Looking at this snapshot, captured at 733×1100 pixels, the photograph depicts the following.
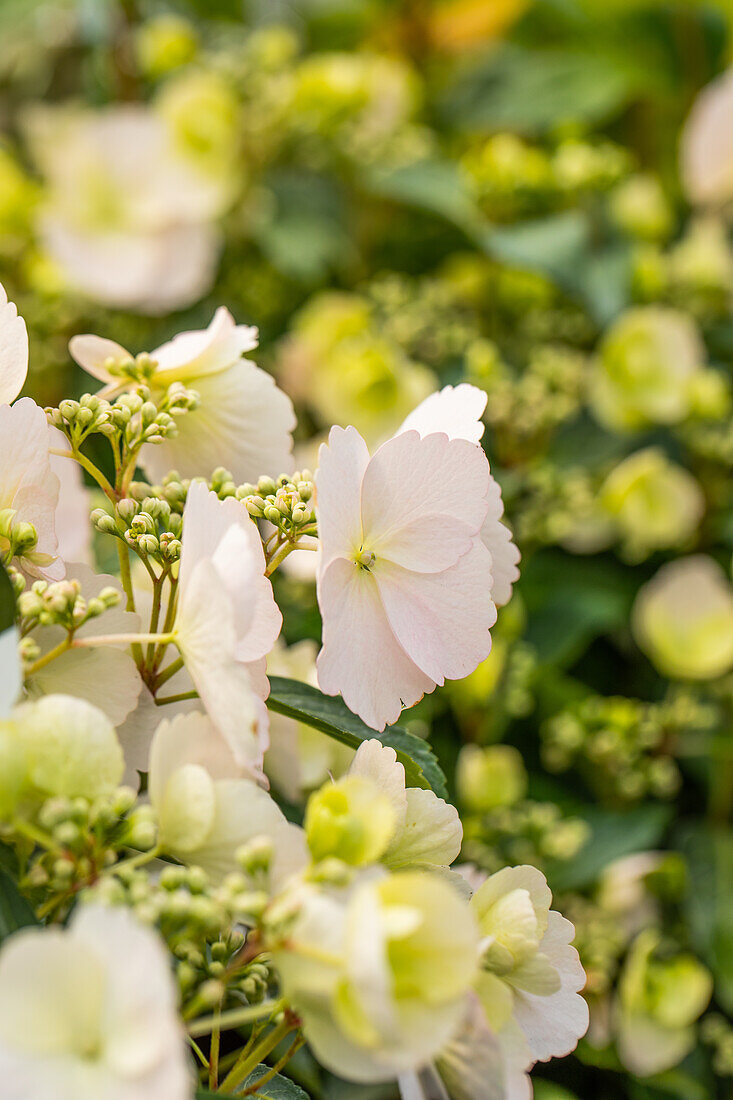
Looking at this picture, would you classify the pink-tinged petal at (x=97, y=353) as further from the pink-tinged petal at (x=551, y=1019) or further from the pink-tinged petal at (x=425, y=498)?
the pink-tinged petal at (x=551, y=1019)

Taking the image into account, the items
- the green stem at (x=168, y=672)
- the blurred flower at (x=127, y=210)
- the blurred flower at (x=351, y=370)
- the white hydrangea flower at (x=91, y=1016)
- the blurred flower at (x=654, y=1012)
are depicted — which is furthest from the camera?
the blurred flower at (x=127, y=210)

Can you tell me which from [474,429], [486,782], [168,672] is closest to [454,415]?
[474,429]

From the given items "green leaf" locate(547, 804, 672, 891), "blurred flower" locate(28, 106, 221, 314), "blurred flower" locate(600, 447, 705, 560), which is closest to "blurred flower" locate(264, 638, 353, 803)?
"green leaf" locate(547, 804, 672, 891)

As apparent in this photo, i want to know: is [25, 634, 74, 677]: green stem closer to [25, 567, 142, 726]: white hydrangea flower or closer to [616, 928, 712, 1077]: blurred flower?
[25, 567, 142, 726]: white hydrangea flower

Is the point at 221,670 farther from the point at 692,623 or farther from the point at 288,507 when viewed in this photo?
the point at 692,623

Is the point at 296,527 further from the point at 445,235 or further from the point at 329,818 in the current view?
the point at 445,235

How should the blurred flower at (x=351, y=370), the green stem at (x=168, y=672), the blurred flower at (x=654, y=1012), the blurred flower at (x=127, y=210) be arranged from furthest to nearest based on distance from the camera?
the blurred flower at (x=127, y=210), the blurred flower at (x=351, y=370), the blurred flower at (x=654, y=1012), the green stem at (x=168, y=672)

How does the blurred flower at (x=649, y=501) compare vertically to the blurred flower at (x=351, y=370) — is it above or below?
below

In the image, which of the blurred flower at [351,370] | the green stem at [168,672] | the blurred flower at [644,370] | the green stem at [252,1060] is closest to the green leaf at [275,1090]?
the green stem at [252,1060]
